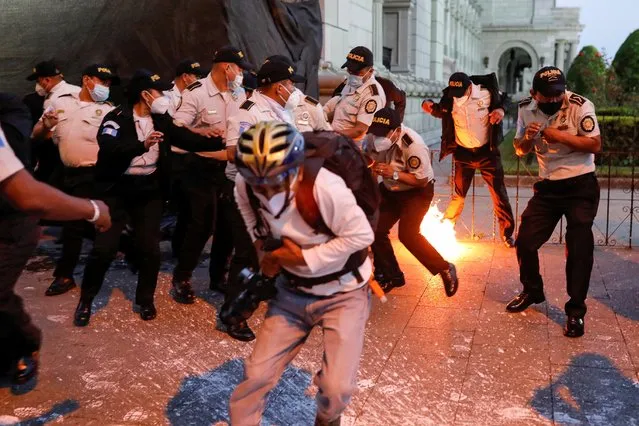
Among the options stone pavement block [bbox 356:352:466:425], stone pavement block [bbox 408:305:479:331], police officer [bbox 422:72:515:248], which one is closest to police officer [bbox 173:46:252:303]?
stone pavement block [bbox 408:305:479:331]

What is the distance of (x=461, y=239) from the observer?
30.9ft

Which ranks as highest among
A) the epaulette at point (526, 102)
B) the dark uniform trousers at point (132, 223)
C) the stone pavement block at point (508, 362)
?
the epaulette at point (526, 102)

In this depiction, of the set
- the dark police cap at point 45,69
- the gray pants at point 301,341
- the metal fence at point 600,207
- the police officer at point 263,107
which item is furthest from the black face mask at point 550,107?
the dark police cap at point 45,69

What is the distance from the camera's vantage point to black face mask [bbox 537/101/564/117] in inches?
232

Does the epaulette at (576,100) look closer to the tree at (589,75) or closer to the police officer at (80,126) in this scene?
the police officer at (80,126)

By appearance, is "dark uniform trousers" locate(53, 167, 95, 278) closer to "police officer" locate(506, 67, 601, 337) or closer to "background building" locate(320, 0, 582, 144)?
"police officer" locate(506, 67, 601, 337)

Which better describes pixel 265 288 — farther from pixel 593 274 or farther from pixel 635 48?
pixel 635 48

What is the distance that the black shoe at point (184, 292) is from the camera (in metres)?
6.80

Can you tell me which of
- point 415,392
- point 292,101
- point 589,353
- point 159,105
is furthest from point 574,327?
point 159,105

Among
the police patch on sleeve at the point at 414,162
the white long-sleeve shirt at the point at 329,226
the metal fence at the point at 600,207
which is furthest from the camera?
the metal fence at the point at 600,207

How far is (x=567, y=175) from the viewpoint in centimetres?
596

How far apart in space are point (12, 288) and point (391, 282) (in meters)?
3.51

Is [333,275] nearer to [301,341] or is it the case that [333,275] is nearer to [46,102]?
[301,341]

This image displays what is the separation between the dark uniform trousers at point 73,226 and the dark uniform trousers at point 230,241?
1.18 m
